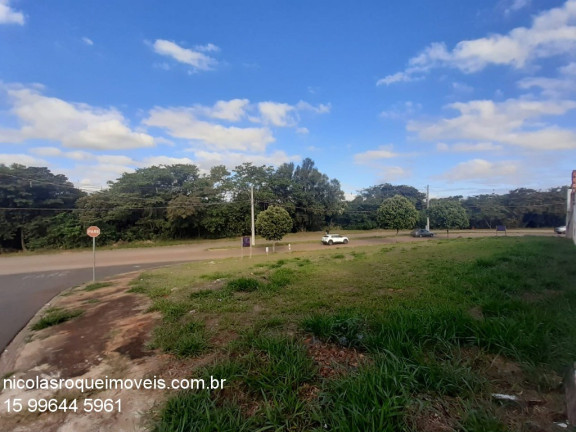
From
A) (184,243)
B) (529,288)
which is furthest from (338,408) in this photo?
(184,243)

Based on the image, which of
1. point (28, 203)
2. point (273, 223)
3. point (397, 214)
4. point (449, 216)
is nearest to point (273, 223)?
point (273, 223)

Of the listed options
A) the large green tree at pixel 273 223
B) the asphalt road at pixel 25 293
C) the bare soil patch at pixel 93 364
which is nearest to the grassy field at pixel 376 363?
the bare soil patch at pixel 93 364

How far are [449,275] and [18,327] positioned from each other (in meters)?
9.25

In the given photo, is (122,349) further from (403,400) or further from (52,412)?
(403,400)

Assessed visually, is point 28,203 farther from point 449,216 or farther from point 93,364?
point 449,216

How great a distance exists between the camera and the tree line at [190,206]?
24609mm

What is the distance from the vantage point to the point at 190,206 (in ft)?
89.6

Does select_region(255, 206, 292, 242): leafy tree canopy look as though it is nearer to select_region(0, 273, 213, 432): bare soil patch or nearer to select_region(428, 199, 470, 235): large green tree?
select_region(0, 273, 213, 432): bare soil patch

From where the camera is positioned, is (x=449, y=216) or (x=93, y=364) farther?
(x=449, y=216)

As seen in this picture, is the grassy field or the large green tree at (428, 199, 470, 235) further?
the large green tree at (428, 199, 470, 235)

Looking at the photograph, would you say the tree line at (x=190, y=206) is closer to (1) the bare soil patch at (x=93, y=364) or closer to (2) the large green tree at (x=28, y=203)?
(2) the large green tree at (x=28, y=203)

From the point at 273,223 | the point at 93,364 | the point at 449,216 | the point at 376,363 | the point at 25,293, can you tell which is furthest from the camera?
the point at 449,216

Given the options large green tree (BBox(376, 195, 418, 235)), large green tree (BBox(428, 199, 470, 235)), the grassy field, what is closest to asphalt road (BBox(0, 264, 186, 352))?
the grassy field

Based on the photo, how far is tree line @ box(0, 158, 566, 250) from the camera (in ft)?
80.7
